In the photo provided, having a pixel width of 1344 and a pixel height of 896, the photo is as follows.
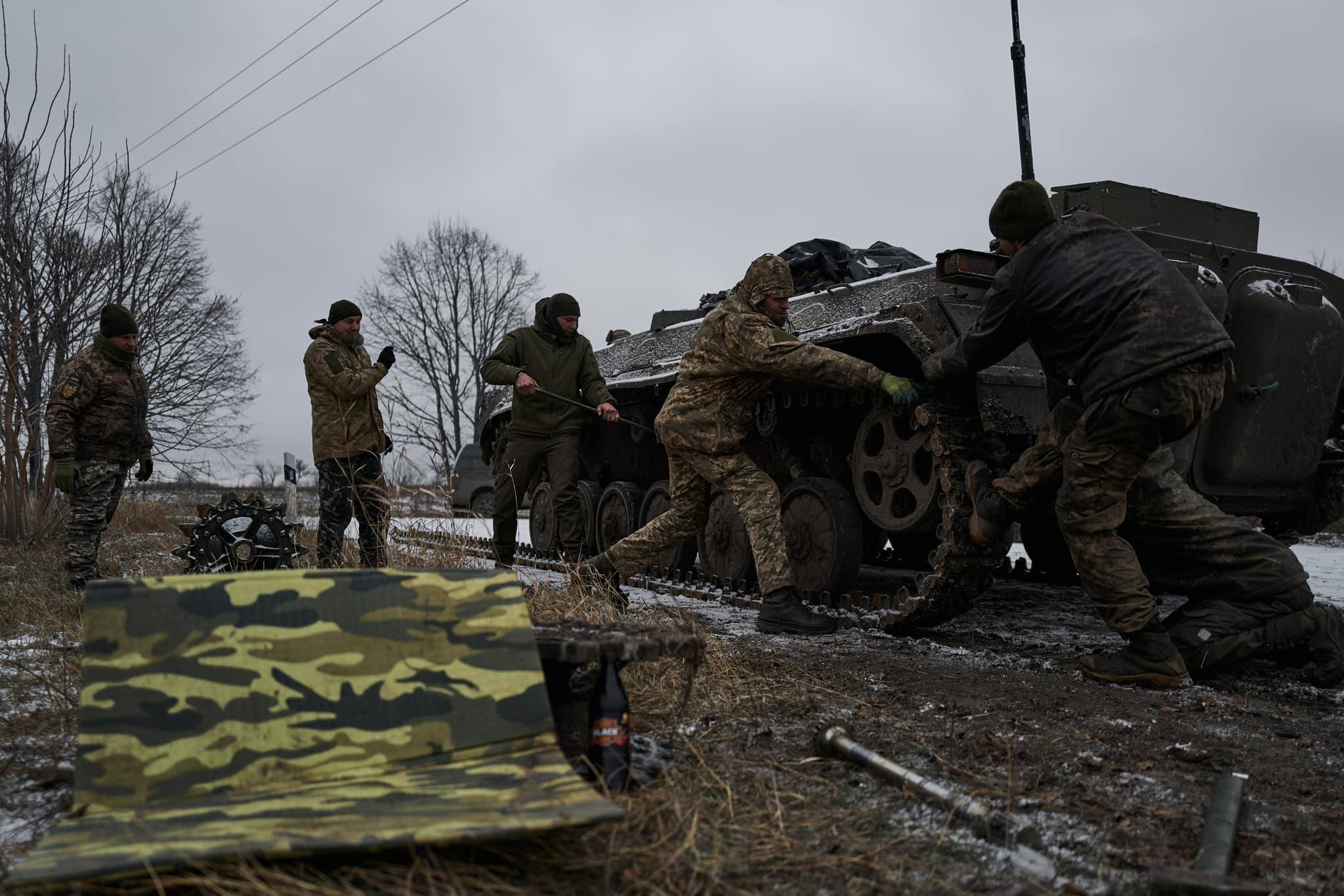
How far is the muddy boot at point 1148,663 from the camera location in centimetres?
434

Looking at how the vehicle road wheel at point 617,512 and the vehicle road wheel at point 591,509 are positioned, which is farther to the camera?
the vehicle road wheel at point 591,509

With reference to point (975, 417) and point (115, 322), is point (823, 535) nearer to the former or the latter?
point (975, 417)

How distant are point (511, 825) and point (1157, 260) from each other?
360 centimetres

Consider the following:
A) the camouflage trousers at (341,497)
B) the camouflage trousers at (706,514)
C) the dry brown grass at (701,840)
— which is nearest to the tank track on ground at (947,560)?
the camouflage trousers at (706,514)

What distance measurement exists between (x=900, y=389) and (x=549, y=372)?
2969 millimetres

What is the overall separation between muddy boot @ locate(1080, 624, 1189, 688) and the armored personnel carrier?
938 mm

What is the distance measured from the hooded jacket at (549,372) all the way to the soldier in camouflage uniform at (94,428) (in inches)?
92.5

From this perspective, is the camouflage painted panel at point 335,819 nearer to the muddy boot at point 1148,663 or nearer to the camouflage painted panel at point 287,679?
the camouflage painted panel at point 287,679

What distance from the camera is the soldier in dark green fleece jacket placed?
721cm

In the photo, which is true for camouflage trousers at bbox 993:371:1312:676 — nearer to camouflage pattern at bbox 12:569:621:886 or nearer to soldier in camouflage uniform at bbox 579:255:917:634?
soldier in camouflage uniform at bbox 579:255:917:634

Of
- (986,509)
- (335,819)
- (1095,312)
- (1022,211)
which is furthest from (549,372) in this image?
(335,819)

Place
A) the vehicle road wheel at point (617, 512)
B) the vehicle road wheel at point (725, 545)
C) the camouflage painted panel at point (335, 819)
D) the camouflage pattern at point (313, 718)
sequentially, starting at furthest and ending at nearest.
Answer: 1. the vehicle road wheel at point (617, 512)
2. the vehicle road wheel at point (725, 545)
3. the camouflage pattern at point (313, 718)
4. the camouflage painted panel at point (335, 819)

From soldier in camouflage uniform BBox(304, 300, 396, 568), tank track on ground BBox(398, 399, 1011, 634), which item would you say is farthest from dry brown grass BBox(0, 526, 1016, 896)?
soldier in camouflage uniform BBox(304, 300, 396, 568)

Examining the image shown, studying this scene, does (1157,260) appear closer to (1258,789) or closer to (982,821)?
(1258,789)
